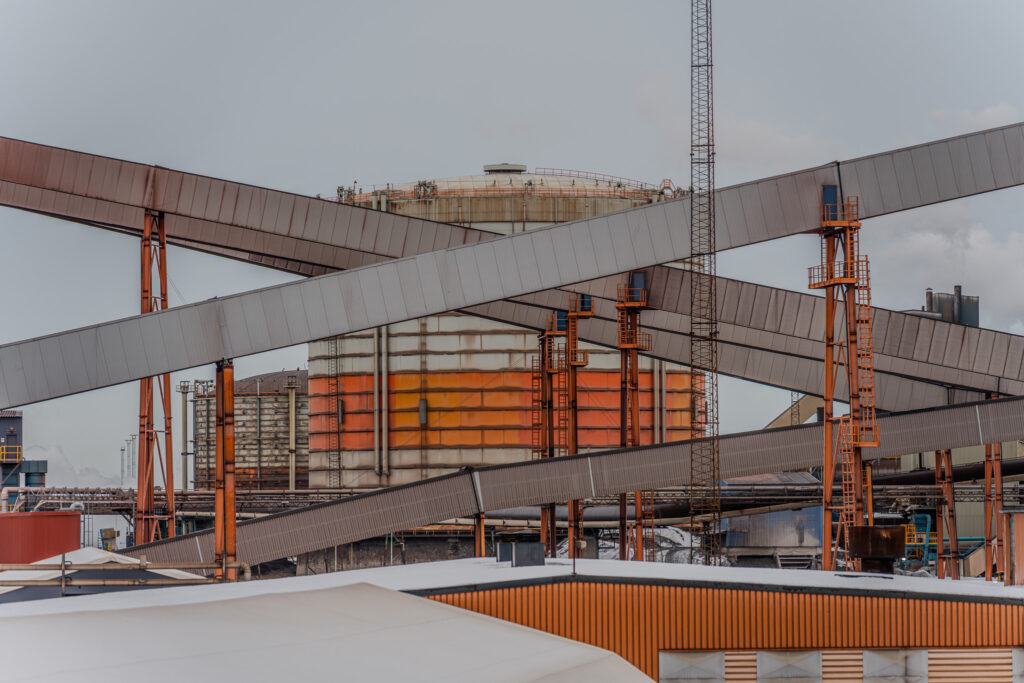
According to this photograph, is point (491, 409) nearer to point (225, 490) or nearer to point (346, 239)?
point (346, 239)

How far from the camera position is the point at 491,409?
54.5m

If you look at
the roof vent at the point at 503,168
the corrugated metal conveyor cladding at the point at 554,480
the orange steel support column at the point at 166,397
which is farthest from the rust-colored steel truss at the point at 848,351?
the roof vent at the point at 503,168

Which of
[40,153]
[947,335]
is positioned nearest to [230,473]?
[40,153]

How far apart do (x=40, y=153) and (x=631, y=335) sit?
59.3 ft

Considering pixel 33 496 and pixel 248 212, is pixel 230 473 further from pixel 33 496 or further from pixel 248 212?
pixel 33 496

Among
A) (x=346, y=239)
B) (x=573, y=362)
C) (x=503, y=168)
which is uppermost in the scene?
(x=503, y=168)

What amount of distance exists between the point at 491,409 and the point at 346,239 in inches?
946

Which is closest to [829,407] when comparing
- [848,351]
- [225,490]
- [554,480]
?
[848,351]

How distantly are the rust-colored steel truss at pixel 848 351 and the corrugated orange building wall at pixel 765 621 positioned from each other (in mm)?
7206

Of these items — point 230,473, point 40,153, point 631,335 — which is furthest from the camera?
point 631,335

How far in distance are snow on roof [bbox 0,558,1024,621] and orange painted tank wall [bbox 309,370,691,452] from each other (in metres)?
30.0

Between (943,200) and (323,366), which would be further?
(323,366)

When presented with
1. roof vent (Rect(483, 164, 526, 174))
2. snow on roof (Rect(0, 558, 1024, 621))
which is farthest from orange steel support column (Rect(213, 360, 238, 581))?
roof vent (Rect(483, 164, 526, 174))

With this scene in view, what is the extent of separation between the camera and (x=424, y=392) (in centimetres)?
5491
